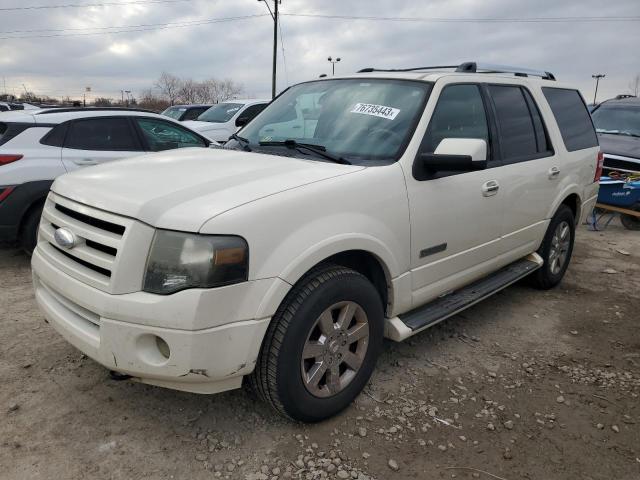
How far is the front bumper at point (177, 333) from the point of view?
84.1 inches

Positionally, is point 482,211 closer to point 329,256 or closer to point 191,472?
point 329,256

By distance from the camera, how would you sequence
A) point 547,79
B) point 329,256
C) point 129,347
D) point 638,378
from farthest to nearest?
point 547,79
point 638,378
point 329,256
point 129,347

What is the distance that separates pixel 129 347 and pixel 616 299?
4484 mm

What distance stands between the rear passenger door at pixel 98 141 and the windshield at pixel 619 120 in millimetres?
8317

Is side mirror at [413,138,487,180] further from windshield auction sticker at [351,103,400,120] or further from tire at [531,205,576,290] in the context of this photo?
tire at [531,205,576,290]

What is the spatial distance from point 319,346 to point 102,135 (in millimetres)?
4453

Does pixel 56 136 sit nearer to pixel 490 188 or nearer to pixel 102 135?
pixel 102 135

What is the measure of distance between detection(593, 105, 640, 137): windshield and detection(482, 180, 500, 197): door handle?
7.12 metres

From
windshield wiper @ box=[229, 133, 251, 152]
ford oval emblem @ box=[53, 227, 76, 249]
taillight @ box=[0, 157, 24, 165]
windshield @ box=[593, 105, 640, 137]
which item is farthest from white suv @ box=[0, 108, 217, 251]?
windshield @ box=[593, 105, 640, 137]

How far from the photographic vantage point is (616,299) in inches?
191

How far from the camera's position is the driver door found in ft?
10.1

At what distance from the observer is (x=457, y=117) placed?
3.45 m

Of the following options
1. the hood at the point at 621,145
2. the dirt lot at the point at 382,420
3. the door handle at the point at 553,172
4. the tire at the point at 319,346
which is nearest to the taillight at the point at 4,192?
the dirt lot at the point at 382,420

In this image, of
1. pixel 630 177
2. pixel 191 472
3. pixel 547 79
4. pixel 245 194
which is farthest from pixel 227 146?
pixel 630 177
